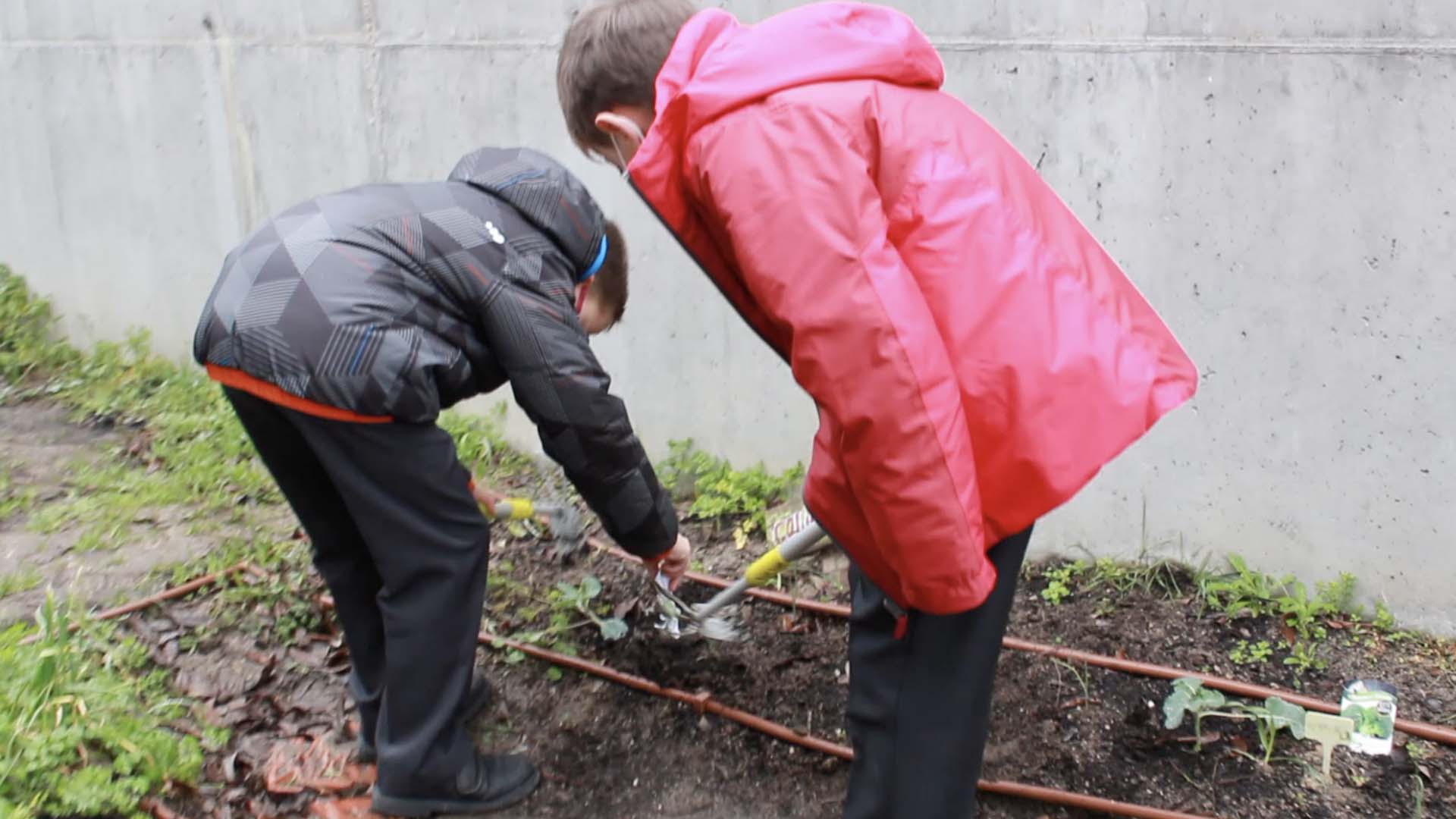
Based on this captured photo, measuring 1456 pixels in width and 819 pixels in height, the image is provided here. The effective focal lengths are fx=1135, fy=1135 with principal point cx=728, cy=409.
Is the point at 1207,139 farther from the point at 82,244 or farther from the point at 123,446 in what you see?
the point at 82,244

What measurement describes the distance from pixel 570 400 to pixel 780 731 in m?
1.04

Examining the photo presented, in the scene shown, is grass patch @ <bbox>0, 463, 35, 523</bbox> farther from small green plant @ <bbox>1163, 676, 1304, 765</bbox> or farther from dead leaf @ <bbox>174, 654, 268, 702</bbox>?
small green plant @ <bbox>1163, 676, 1304, 765</bbox>

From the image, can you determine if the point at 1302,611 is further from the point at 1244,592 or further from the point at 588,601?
the point at 588,601

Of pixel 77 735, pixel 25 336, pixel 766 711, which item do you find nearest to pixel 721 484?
pixel 766 711

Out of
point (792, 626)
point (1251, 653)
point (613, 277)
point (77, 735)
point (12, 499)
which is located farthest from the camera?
point (12, 499)

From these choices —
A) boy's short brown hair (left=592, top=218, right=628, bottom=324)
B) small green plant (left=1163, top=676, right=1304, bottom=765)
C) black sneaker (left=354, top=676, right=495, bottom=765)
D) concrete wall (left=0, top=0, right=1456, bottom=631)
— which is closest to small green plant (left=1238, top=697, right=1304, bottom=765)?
small green plant (left=1163, top=676, right=1304, bottom=765)

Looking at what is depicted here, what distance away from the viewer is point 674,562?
2.53 metres

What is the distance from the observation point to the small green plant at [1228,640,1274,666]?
271 cm

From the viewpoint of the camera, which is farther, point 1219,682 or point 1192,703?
point 1219,682

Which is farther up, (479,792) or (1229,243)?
(1229,243)

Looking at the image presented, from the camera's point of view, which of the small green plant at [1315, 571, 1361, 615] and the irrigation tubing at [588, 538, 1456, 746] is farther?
the small green plant at [1315, 571, 1361, 615]

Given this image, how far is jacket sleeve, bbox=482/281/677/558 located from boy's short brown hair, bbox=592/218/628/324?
173 millimetres

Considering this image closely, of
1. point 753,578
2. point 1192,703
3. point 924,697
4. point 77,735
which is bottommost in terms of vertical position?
point 77,735

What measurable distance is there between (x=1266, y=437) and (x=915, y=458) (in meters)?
1.67
